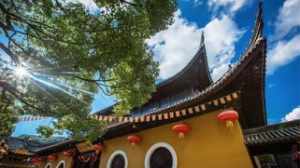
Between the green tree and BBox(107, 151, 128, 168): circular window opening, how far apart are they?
2.36 metres

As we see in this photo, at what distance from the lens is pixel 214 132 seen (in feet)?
17.6

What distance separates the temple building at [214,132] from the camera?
4.88 meters

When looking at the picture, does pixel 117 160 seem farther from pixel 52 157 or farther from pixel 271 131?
pixel 271 131

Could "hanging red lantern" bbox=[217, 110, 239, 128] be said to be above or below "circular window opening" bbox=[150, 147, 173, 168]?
above

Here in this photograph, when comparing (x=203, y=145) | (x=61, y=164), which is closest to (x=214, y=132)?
(x=203, y=145)

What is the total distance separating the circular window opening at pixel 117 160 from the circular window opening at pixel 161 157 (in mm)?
1094

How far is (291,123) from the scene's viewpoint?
7.23 meters

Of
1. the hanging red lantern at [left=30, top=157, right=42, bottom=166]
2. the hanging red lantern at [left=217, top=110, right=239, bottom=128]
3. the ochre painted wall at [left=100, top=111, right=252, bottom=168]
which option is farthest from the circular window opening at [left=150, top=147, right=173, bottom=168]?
the hanging red lantern at [left=30, top=157, right=42, bottom=166]

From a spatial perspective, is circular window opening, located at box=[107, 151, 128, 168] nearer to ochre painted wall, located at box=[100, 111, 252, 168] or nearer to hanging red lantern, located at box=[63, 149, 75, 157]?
ochre painted wall, located at box=[100, 111, 252, 168]

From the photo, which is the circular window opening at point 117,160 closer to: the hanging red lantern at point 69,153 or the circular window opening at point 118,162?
the circular window opening at point 118,162

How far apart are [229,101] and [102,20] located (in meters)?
3.65

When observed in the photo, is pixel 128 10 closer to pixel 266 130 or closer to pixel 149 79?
pixel 149 79

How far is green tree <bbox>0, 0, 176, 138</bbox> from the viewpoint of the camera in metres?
4.21

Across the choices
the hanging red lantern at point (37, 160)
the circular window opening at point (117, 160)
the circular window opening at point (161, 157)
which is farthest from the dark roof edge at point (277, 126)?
the hanging red lantern at point (37, 160)
